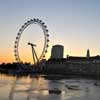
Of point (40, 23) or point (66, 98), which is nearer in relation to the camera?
point (66, 98)

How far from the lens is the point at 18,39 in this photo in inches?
4948

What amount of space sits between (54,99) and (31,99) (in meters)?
3.12

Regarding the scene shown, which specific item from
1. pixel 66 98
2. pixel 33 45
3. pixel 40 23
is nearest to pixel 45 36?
pixel 40 23

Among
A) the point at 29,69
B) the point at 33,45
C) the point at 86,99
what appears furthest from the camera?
the point at 29,69

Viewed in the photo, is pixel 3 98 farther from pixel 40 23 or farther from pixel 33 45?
pixel 33 45

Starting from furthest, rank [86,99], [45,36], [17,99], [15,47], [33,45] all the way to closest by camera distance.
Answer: [33,45] → [15,47] → [45,36] → [86,99] → [17,99]

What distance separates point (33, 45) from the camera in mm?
150375

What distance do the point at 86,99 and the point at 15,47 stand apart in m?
91.1

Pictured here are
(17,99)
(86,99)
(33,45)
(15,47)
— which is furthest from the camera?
(33,45)

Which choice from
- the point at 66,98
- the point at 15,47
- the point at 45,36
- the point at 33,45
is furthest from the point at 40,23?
the point at 66,98

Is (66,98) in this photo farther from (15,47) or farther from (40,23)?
(15,47)

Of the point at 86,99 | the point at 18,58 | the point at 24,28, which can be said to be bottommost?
the point at 86,99

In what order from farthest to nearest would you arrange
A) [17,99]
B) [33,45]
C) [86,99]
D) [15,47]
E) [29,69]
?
[29,69] < [33,45] < [15,47] < [86,99] < [17,99]

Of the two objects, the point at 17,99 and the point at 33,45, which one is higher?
the point at 33,45
